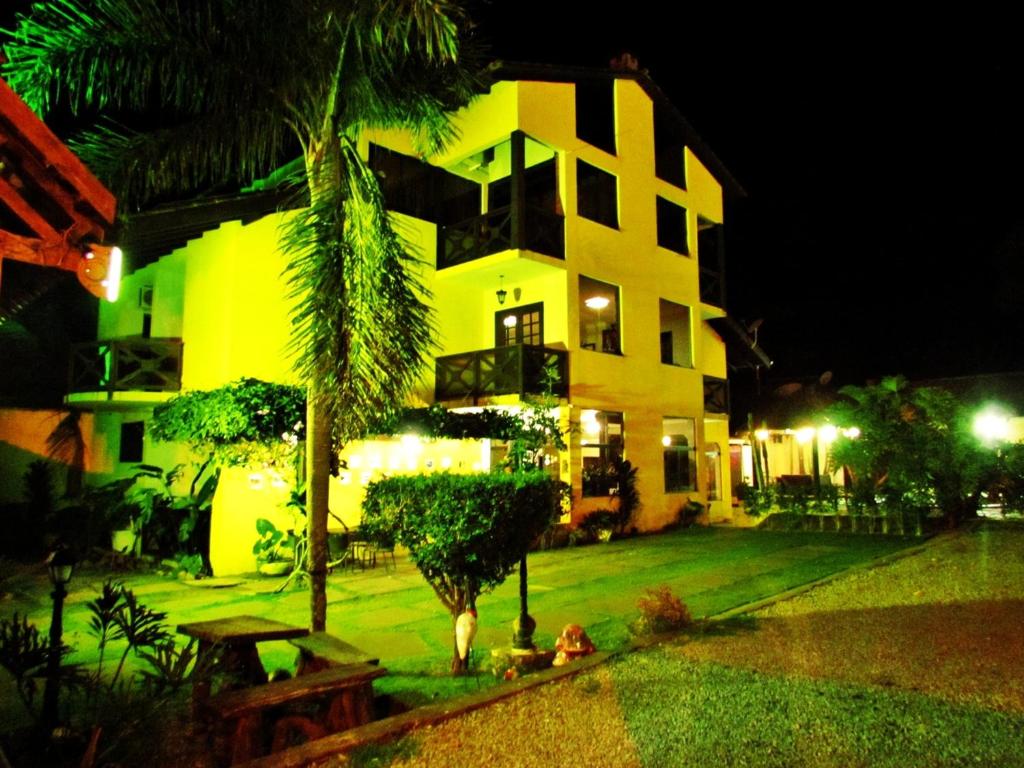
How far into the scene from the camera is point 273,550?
37.0 ft

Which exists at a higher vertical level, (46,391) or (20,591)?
(46,391)

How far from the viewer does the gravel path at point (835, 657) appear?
418 cm

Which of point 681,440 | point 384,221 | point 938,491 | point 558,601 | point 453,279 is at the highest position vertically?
point 453,279

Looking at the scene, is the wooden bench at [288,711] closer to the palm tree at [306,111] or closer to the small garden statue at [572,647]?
the palm tree at [306,111]

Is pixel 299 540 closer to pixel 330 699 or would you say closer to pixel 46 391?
pixel 330 699

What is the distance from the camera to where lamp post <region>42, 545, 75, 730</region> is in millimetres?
4109

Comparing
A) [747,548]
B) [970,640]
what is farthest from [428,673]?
[747,548]

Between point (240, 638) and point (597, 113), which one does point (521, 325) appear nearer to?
point (597, 113)

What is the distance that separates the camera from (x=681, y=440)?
1908 cm

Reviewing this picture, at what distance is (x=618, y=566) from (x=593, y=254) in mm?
7663

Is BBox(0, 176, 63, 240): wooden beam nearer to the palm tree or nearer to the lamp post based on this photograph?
the palm tree

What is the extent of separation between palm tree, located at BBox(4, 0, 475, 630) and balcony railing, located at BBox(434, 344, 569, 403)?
797cm

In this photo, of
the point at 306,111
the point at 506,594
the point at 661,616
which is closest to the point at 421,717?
the point at 661,616

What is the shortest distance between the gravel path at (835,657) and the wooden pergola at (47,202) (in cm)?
396
